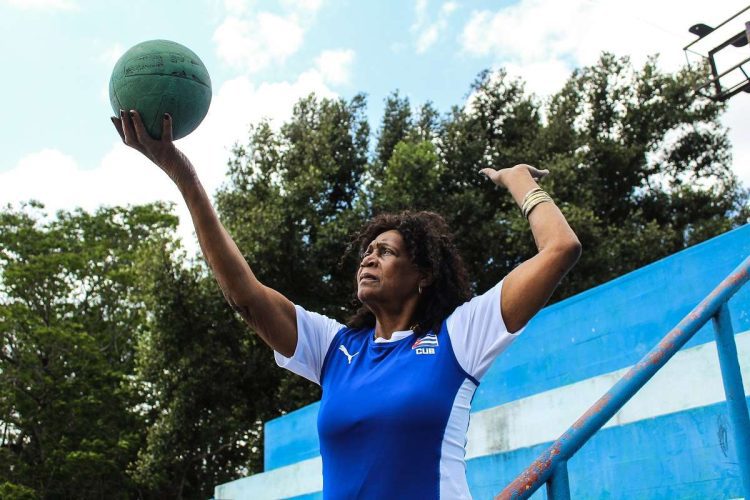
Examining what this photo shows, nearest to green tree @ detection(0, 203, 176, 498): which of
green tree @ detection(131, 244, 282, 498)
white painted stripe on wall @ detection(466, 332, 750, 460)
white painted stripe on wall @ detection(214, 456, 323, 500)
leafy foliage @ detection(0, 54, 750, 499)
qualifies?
leafy foliage @ detection(0, 54, 750, 499)

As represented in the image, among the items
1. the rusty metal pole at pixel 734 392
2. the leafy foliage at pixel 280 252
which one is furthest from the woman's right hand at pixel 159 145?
the leafy foliage at pixel 280 252

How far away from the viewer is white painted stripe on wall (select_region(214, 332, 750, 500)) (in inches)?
206

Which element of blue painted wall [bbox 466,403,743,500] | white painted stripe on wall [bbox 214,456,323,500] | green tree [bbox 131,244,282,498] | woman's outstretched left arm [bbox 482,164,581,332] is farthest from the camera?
green tree [bbox 131,244,282,498]

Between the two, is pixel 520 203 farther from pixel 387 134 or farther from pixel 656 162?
pixel 656 162

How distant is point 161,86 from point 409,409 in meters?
1.31

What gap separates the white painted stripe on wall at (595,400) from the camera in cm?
524

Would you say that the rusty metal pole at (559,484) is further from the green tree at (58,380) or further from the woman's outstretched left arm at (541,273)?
the green tree at (58,380)

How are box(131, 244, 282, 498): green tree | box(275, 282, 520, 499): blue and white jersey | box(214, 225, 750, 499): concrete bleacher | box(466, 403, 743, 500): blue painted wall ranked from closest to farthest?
box(275, 282, 520, 499): blue and white jersey, box(466, 403, 743, 500): blue painted wall, box(214, 225, 750, 499): concrete bleacher, box(131, 244, 282, 498): green tree

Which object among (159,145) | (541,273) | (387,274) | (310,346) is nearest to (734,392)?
(541,273)

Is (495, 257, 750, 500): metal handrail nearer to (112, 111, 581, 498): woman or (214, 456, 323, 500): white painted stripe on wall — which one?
(112, 111, 581, 498): woman

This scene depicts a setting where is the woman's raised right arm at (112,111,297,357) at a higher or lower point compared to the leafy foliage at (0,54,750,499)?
lower

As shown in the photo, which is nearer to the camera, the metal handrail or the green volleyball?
the metal handrail

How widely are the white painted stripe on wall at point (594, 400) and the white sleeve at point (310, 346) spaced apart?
12.1 feet

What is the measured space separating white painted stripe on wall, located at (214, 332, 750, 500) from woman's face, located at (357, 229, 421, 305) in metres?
3.48
